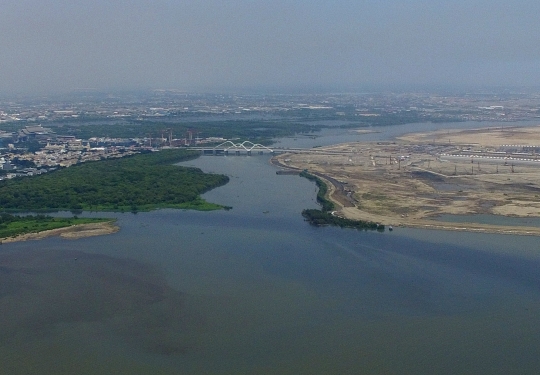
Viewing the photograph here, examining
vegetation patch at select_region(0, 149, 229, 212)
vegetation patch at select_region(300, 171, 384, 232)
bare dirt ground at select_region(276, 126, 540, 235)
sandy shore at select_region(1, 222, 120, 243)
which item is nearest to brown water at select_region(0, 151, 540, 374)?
sandy shore at select_region(1, 222, 120, 243)

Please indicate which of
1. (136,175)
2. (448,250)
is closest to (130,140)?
(136,175)

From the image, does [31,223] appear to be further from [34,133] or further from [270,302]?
[34,133]

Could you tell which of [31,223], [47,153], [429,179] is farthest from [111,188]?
[429,179]

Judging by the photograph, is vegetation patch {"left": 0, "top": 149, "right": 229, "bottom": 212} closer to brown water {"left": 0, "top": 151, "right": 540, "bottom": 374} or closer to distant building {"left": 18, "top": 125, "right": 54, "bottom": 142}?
brown water {"left": 0, "top": 151, "right": 540, "bottom": 374}

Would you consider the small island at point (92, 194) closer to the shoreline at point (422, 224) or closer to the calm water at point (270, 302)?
the calm water at point (270, 302)

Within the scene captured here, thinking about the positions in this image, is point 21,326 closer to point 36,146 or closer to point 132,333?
point 132,333
